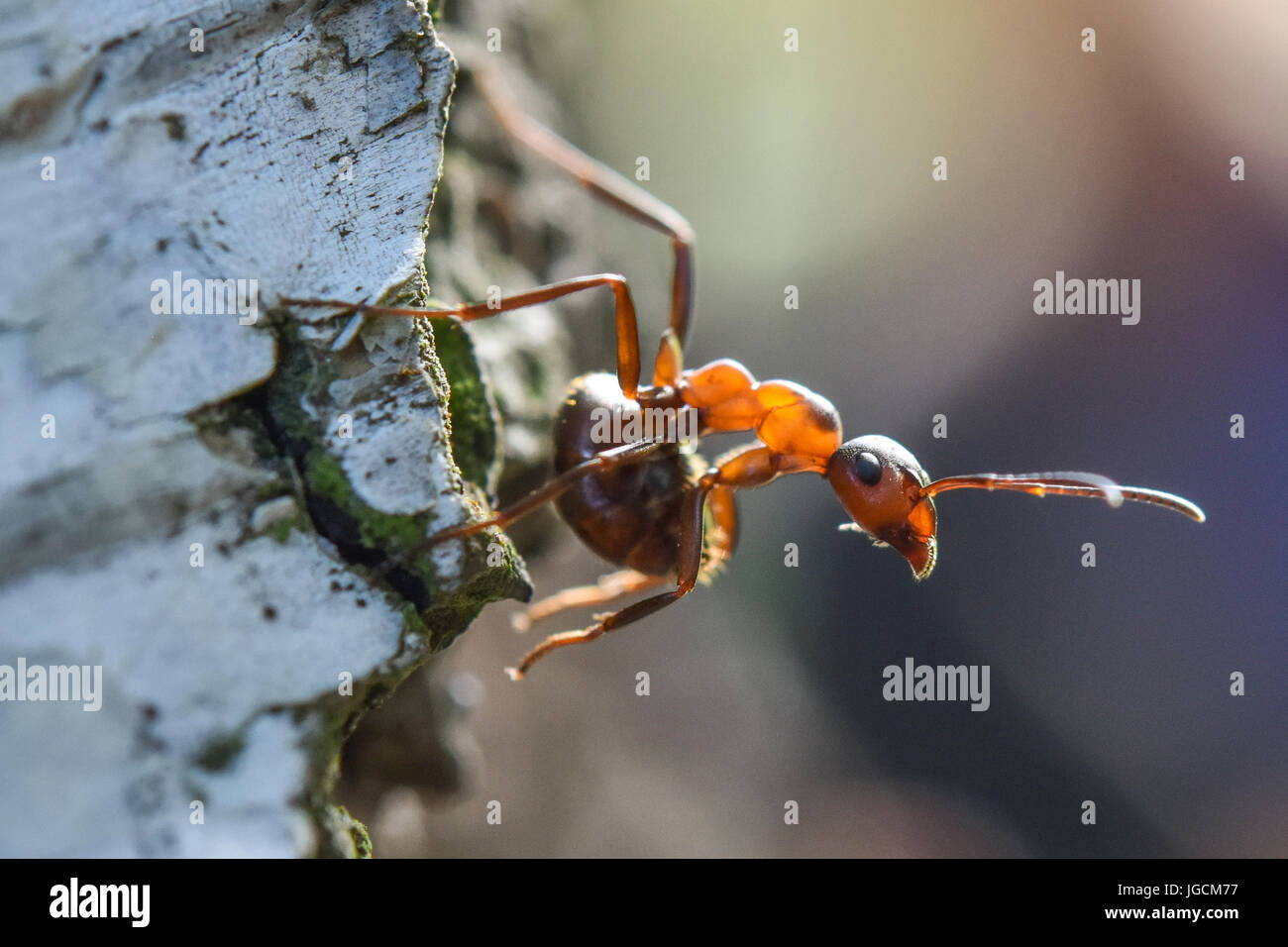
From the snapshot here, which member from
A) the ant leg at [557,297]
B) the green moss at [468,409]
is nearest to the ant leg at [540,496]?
the green moss at [468,409]

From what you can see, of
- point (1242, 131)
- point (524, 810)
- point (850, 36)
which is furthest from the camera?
point (850, 36)

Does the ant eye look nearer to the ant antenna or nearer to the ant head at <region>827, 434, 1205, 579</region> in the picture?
the ant head at <region>827, 434, 1205, 579</region>

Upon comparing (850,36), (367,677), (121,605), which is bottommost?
(367,677)

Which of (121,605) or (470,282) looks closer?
(121,605)

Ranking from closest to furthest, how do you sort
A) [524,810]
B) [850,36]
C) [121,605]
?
[121,605] < [524,810] < [850,36]

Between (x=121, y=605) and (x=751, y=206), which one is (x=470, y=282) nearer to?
(x=121, y=605)

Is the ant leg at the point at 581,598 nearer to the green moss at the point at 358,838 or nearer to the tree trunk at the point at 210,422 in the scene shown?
the tree trunk at the point at 210,422
